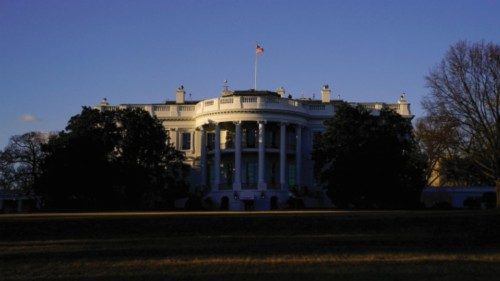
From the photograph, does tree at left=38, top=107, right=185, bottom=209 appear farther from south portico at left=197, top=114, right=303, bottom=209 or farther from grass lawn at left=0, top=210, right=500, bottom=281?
grass lawn at left=0, top=210, right=500, bottom=281

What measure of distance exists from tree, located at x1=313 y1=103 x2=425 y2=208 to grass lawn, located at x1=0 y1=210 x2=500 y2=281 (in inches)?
1033

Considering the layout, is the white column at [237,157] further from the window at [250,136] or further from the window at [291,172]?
the window at [291,172]

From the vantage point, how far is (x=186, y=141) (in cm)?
7169

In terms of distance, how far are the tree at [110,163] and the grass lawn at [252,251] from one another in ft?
83.9

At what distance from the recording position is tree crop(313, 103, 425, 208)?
172ft

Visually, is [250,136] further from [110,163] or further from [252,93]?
[110,163]

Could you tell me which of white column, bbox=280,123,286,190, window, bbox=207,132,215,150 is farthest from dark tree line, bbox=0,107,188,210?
white column, bbox=280,123,286,190

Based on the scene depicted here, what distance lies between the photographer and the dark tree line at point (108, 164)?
168 feet

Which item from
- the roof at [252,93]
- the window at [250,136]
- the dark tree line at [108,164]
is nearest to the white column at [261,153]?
the window at [250,136]

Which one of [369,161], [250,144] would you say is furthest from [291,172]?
[369,161]

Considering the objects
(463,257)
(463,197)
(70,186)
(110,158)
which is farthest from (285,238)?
(463,197)

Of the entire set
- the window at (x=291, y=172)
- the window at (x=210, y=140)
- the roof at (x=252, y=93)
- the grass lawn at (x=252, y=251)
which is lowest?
the grass lawn at (x=252, y=251)

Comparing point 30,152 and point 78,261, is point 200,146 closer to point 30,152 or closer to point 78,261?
point 30,152

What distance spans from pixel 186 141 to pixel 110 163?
1927 cm
